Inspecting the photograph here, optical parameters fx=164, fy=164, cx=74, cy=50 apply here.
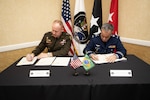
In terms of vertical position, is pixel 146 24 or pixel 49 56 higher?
pixel 146 24

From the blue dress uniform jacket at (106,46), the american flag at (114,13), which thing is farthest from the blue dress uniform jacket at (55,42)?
the american flag at (114,13)

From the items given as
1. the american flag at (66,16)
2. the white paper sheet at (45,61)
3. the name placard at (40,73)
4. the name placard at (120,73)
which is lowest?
the name placard at (120,73)

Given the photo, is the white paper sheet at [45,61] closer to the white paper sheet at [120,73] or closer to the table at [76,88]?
the table at [76,88]

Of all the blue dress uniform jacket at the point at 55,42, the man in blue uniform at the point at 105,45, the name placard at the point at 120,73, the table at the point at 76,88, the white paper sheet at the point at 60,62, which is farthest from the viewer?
the blue dress uniform jacket at the point at 55,42

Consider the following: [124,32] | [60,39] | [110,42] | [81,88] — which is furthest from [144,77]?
[124,32]

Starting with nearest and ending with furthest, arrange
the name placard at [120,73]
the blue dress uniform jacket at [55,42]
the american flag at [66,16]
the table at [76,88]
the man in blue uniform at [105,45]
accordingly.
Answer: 1. the table at [76,88]
2. the name placard at [120,73]
3. the man in blue uniform at [105,45]
4. the blue dress uniform jacket at [55,42]
5. the american flag at [66,16]

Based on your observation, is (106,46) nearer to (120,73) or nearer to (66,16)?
(120,73)

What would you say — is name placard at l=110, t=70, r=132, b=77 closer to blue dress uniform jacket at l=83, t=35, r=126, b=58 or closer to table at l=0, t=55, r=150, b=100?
table at l=0, t=55, r=150, b=100

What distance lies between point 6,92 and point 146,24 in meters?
2.45

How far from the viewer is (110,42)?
2516 millimetres

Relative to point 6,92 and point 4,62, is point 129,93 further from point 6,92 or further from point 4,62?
point 4,62

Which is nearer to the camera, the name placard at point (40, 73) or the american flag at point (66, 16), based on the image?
the name placard at point (40, 73)

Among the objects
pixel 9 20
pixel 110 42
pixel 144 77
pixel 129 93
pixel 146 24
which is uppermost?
pixel 9 20

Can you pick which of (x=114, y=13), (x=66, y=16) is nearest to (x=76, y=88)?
(x=66, y=16)
